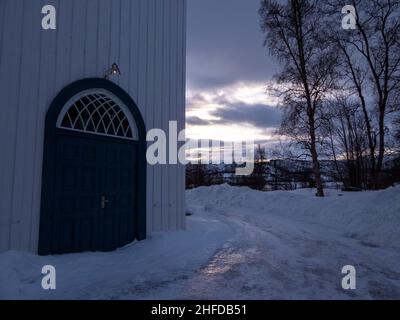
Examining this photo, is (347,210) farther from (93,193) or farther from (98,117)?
(98,117)

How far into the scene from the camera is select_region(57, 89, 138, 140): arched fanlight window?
5961mm

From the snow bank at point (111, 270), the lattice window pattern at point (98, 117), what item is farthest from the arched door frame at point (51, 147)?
the snow bank at point (111, 270)

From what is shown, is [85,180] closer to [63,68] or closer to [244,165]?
[63,68]

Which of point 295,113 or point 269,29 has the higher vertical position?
point 269,29

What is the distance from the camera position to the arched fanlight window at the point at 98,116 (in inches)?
235

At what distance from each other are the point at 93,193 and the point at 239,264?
10.8 feet

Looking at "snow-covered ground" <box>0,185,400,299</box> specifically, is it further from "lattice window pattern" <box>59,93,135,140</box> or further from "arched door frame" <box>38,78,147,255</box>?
"lattice window pattern" <box>59,93,135,140</box>

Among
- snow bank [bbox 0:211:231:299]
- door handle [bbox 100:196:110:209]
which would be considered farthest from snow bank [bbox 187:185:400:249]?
door handle [bbox 100:196:110:209]

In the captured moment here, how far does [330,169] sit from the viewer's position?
24031mm

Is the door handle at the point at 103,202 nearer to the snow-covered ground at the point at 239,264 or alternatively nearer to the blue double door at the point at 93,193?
the blue double door at the point at 93,193

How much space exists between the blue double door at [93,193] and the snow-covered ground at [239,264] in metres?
0.38

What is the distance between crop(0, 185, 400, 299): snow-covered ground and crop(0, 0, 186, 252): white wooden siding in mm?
862

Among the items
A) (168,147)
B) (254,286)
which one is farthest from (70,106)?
(254,286)

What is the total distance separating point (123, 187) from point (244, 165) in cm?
2269
